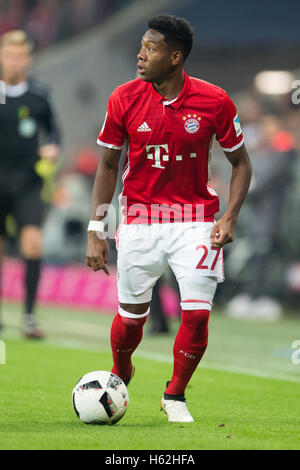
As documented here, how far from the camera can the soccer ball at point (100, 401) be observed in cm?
464

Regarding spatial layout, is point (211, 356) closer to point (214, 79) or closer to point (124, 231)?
point (124, 231)

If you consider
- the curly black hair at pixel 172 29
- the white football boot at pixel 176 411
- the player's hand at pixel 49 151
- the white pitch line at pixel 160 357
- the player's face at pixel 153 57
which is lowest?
the white pitch line at pixel 160 357

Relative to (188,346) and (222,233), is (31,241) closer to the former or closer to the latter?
(188,346)

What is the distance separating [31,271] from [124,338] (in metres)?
3.81

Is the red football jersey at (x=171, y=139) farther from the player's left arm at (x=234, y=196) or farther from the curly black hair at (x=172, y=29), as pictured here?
the curly black hair at (x=172, y=29)

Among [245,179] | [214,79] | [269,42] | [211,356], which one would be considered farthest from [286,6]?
[245,179]

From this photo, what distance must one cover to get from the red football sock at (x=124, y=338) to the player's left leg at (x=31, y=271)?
3426 mm

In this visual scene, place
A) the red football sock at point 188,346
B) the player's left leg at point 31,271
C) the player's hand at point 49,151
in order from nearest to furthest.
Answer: the red football sock at point 188,346 → the player's left leg at point 31,271 → the player's hand at point 49,151

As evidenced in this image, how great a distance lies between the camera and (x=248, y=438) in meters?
4.34

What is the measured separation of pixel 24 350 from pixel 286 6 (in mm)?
11820

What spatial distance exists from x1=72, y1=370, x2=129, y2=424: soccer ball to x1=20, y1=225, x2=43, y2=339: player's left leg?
4.00 metres

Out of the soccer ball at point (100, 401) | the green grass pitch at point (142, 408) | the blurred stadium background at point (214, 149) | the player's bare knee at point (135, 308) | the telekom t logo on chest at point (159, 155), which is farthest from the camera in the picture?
the blurred stadium background at point (214, 149)

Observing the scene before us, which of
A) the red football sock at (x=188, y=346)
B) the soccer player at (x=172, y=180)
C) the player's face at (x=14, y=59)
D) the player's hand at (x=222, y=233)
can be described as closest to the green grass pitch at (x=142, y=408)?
the red football sock at (x=188, y=346)

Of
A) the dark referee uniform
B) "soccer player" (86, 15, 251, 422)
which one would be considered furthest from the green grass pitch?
the dark referee uniform
